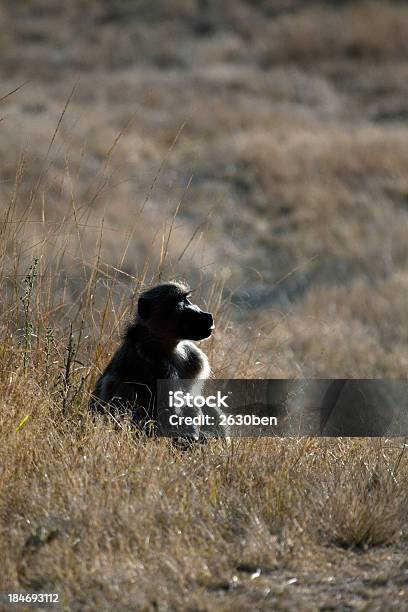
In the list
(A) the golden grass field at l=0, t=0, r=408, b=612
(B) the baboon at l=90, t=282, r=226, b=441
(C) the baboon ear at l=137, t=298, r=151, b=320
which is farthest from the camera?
(C) the baboon ear at l=137, t=298, r=151, b=320

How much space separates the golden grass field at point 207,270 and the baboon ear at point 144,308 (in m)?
0.40

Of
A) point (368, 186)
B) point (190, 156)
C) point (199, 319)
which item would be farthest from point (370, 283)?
point (199, 319)

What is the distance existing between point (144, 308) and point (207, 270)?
8265mm

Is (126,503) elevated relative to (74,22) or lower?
elevated

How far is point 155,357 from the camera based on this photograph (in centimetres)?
625

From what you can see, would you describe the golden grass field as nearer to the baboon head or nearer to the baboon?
the baboon

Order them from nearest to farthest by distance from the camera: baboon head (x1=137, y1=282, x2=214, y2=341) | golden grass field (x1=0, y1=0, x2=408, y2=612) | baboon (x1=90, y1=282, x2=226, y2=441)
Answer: golden grass field (x1=0, y1=0, x2=408, y2=612)
baboon (x1=90, y1=282, x2=226, y2=441)
baboon head (x1=137, y1=282, x2=214, y2=341)

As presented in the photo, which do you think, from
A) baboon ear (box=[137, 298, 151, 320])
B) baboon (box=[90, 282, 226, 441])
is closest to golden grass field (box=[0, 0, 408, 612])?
baboon (box=[90, 282, 226, 441])

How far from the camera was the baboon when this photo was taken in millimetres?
6000

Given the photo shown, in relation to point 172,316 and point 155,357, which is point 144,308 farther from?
point 155,357

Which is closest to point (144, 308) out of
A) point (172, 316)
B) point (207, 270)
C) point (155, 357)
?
point (172, 316)

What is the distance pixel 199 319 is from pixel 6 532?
7.08ft

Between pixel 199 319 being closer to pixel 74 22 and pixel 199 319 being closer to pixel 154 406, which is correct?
pixel 154 406

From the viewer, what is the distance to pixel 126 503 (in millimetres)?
4477
